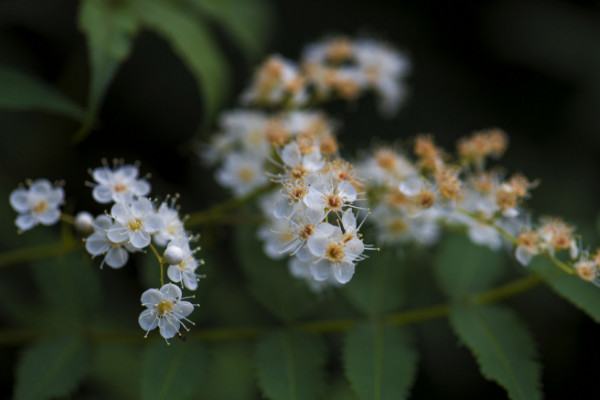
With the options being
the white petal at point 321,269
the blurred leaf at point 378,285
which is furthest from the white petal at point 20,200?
the blurred leaf at point 378,285

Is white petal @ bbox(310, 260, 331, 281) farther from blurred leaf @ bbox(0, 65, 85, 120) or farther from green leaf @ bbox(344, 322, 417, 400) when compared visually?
blurred leaf @ bbox(0, 65, 85, 120)

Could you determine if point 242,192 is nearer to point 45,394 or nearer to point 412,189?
point 412,189

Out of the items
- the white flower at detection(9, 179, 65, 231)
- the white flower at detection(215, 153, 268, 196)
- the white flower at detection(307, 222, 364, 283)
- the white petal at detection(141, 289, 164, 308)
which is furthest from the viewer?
the white flower at detection(215, 153, 268, 196)

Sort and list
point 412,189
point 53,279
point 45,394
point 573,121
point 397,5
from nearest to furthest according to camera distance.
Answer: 1. point 45,394
2. point 412,189
3. point 53,279
4. point 573,121
5. point 397,5

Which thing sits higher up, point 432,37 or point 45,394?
point 432,37

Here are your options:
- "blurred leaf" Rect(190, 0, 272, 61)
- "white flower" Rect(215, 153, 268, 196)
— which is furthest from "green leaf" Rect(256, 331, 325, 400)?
"blurred leaf" Rect(190, 0, 272, 61)

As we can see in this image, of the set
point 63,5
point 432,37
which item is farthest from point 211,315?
point 432,37
